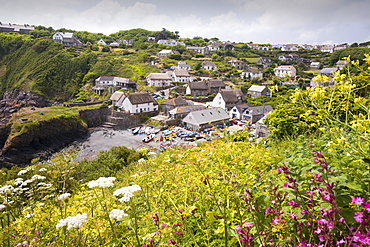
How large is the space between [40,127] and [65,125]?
13.8 ft

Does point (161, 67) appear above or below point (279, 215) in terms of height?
above

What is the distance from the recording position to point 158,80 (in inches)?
2515

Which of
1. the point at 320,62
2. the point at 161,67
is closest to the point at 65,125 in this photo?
the point at 161,67

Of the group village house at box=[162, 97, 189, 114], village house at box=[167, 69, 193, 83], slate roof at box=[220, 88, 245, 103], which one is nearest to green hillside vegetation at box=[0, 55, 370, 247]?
village house at box=[162, 97, 189, 114]

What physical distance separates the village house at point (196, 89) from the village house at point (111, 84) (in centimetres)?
1511

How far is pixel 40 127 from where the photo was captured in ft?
127

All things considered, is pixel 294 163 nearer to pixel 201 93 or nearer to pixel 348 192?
pixel 348 192

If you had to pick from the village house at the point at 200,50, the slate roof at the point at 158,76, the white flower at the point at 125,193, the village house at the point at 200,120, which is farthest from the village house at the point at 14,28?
the white flower at the point at 125,193

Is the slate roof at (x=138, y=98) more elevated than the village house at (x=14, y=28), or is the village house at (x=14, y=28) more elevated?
the village house at (x=14, y=28)

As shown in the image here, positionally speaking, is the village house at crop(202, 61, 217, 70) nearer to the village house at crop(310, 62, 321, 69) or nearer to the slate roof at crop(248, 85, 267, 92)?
the slate roof at crop(248, 85, 267, 92)

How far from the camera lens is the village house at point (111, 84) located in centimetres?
6238

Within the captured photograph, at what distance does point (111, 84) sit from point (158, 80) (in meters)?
13.1

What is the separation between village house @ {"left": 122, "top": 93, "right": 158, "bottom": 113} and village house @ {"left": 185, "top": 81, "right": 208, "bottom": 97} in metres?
11.9

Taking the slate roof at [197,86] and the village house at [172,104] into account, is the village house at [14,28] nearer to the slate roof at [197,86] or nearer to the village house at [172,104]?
the slate roof at [197,86]
